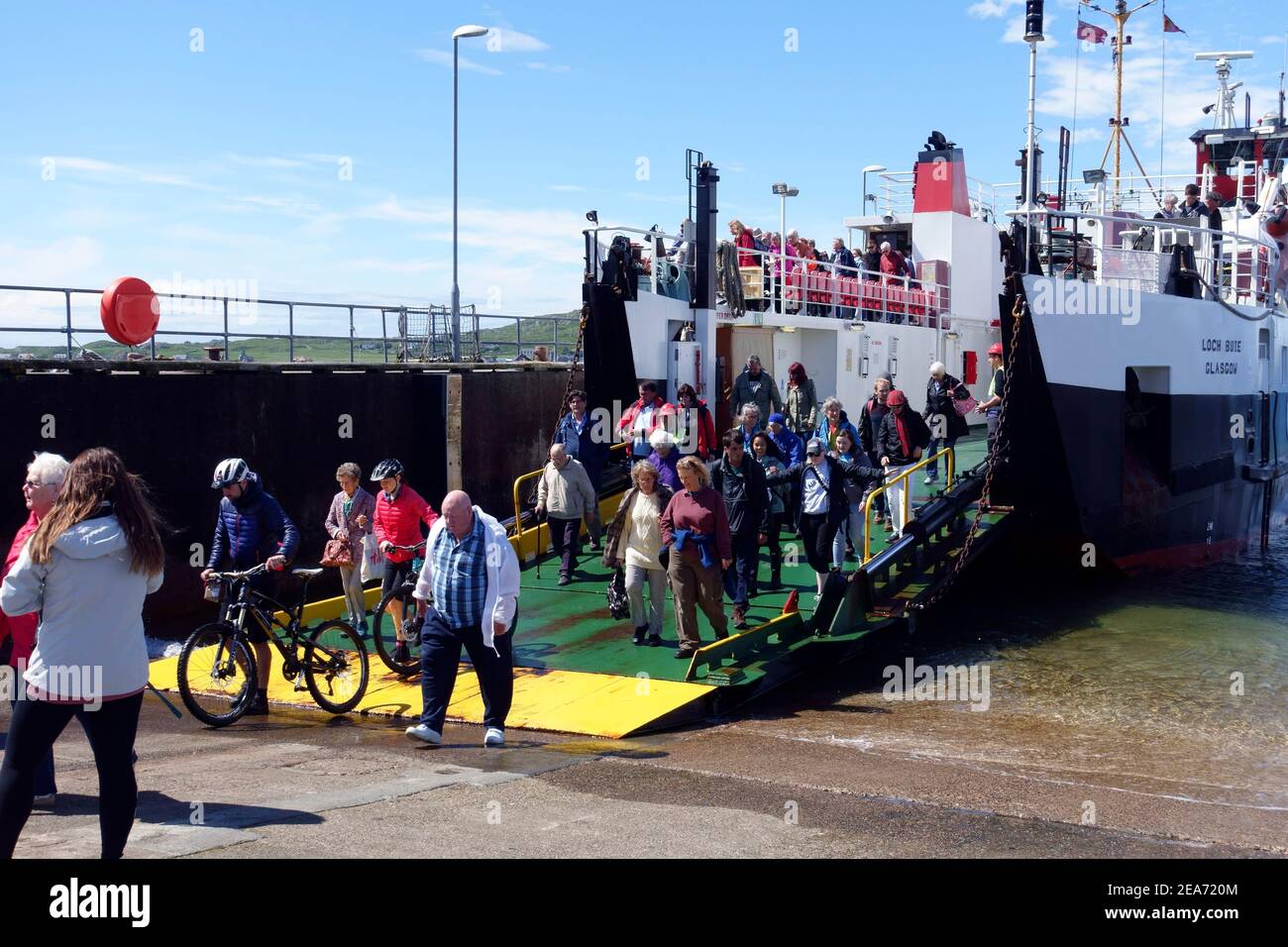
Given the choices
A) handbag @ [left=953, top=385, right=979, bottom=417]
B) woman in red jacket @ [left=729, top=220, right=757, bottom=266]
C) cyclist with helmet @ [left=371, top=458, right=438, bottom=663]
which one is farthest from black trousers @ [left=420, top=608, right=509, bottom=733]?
woman in red jacket @ [left=729, top=220, right=757, bottom=266]

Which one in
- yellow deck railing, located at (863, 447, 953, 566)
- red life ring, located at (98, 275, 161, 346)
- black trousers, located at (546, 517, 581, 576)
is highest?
red life ring, located at (98, 275, 161, 346)

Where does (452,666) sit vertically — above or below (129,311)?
below

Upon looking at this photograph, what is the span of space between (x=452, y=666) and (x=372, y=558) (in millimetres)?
2592

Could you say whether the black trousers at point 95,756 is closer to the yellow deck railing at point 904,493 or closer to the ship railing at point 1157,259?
the yellow deck railing at point 904,493

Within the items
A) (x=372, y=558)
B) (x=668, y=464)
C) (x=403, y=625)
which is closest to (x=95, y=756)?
(x=403, y=625)

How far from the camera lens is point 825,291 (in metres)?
17.5

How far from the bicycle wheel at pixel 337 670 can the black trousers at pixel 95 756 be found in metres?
4.12

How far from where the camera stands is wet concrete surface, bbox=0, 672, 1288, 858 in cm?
554

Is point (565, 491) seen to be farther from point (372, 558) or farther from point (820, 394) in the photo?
point (820, 394)

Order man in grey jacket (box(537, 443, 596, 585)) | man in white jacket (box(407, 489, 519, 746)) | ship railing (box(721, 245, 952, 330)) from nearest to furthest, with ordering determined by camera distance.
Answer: man in white jacket (box(407, 489, 519, 746)) < man in grey jacket (box(537, 443, 596, 585)) < ship railing (box(721, 245, 952, 330))

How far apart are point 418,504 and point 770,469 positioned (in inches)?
131

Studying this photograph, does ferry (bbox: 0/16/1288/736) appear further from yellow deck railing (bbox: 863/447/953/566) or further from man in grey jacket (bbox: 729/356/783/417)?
man in grey jacket (bbox: 729/356/783/417)

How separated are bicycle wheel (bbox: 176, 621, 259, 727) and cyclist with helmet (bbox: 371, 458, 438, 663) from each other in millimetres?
1504
